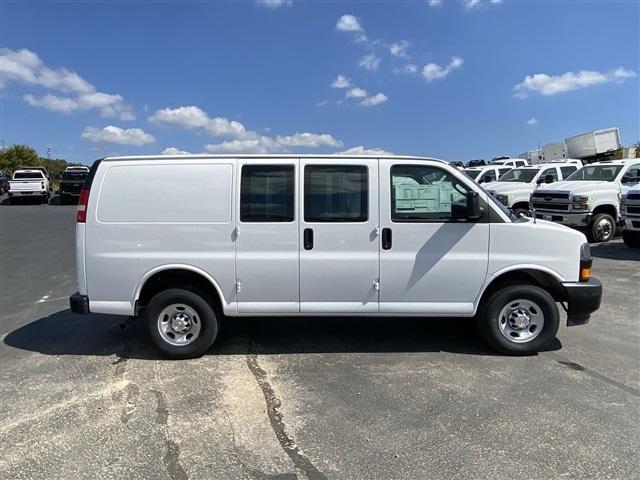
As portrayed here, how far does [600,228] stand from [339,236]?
11.1 metres

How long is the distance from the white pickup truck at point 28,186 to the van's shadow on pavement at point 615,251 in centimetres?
2907

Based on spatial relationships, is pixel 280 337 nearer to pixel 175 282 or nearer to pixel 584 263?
pixel 175 282

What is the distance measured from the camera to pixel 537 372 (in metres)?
4.82

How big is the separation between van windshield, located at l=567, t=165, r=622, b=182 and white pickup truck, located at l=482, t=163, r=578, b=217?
84 centimetres

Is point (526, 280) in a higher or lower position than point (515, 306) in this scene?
higher

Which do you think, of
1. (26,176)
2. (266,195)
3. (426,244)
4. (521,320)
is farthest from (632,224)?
(26,176)

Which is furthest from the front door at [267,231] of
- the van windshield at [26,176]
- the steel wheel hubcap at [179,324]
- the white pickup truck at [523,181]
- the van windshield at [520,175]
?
the van windshield at [26,176]

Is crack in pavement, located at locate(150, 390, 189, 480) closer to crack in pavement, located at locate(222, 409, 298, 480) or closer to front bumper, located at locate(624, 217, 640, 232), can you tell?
crack in pavement, located at locate(222, 409, 298, 480)

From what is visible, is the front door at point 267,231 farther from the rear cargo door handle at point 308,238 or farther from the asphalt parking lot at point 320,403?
the asphalt parking lot at point 320,403

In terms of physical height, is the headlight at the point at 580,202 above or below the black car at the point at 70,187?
below

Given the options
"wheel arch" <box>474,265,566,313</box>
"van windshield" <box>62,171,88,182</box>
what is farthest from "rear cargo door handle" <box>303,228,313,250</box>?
"van windshield" <box>62,171,88,182</box>

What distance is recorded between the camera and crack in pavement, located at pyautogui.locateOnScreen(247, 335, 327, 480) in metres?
3.28

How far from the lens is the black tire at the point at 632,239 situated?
41.1 feet

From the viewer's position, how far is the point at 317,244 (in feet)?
16.6
